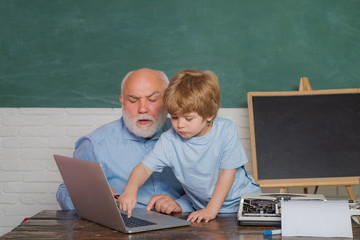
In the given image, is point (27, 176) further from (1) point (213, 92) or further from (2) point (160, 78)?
(1) point (213, 92)

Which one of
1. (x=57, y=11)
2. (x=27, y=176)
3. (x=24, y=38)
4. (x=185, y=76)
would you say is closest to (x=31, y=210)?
(x=27, y=176)

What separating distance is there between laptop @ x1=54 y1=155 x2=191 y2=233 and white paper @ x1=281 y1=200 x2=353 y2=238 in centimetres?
32

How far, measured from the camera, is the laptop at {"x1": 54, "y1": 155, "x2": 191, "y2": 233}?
1.31 m

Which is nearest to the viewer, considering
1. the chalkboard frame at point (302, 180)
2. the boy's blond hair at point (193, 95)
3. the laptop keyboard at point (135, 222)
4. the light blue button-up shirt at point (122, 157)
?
the laptop keyboard at point (135, 222)

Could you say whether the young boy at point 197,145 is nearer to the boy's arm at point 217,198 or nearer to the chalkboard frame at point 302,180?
the boy's arm at point 217,198

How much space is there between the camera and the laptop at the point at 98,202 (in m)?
1.31

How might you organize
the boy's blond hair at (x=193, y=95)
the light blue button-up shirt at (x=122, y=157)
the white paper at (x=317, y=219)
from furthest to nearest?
the light blue button-up shirt at (x=122, y=157)
the boy's blond hair at (x=193, y=95)
the white paper at (x=317, y=219)

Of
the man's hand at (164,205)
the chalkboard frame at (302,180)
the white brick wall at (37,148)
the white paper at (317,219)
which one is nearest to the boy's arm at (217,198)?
the man's hand at (164,205)

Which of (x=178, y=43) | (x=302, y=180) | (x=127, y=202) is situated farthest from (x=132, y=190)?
(x=178, y=43)

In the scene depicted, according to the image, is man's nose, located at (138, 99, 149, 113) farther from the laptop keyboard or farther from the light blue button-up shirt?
the laptop keyboard

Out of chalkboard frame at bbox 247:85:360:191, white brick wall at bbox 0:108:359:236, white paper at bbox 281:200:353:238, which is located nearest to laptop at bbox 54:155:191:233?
white paper at bbox 281:200:353:238

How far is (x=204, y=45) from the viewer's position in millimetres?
3031

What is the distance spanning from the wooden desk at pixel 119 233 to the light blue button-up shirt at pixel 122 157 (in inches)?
19.8

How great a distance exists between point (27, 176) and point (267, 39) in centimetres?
190
